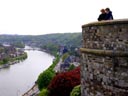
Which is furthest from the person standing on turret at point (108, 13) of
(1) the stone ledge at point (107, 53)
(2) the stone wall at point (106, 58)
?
(1) the stone ledge at point (107, 53)

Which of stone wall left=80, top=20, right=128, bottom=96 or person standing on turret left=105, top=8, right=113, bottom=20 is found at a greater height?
person standing on turret left=105, top=8, right=113, bottom=20

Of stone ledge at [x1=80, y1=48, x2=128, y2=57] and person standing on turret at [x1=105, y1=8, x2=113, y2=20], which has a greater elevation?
person standing on turret at [x1=105, y1=8, x2=113, y2=20]

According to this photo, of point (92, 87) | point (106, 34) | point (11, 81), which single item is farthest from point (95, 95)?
point (11, 81)

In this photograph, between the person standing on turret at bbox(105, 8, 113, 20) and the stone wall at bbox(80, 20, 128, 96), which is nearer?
the stone wall at bbox(80, 20, 128, 96)

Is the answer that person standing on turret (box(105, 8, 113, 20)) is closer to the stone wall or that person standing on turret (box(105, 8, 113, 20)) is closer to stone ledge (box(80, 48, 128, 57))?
the stone wall

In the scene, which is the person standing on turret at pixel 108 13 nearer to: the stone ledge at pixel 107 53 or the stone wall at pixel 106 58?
the stone wall at pixel 106 58

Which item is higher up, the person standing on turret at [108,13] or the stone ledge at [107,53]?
the person standing on turret at [108,13]

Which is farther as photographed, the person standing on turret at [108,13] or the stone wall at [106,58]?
the person standing on turret at [108,13]

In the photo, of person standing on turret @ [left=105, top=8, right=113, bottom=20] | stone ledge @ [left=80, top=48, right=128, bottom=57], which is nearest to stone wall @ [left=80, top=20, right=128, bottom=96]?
stone ledge @ [left=80, top=48, right=128, bottom=57]

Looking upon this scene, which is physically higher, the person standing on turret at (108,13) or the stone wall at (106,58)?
the person standing on turret at (108,13)

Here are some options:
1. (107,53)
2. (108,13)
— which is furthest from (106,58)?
(108,13)
